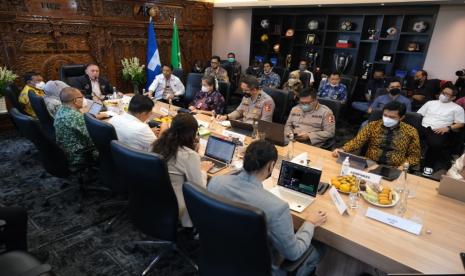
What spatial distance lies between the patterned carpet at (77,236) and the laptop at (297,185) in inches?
29.6

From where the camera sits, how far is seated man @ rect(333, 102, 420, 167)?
7.46 feet

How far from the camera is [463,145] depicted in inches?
157

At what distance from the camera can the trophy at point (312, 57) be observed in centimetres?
683

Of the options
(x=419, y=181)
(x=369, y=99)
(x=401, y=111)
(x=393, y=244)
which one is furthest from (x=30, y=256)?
(x=369, y=99)

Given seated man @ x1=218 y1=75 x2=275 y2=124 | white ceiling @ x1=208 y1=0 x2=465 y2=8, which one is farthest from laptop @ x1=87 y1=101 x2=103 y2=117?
white ceiling @ x1=208 y1=0 x2=465 y2=8

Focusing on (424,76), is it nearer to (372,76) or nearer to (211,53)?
(372,76)

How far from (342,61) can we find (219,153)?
5.29m

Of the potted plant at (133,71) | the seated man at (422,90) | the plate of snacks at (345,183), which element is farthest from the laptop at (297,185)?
the potted plant at (133,71)

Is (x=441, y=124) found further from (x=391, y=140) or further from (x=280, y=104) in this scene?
(x=280, y=104)

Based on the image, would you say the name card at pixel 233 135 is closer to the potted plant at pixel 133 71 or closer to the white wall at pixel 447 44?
the potted plant at pixel 133 71

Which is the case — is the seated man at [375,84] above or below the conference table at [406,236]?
above

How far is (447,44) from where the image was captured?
5.21 metres

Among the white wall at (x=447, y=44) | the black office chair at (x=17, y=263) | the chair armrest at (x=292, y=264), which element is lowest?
the black office chair at (x=17, y=263)

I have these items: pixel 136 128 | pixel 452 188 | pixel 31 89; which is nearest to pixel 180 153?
pixel 136 128
